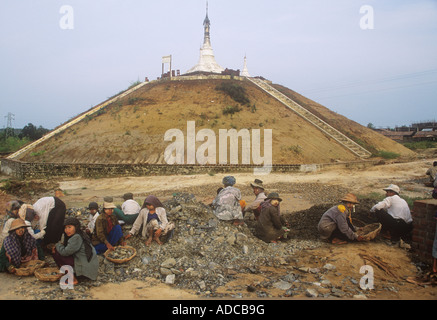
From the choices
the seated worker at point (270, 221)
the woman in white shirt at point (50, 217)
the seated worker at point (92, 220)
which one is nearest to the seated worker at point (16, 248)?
the woman in white shirt at point (50, 217)

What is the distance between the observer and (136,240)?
6316mm

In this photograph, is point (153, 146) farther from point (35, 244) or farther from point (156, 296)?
point (156, 296)

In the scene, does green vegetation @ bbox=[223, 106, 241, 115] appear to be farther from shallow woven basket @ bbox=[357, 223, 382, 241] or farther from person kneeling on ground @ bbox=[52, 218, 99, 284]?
person kneeling on ground @ bbox=[52, 218, 99, 284]

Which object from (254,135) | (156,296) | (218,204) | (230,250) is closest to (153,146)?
(254,135)

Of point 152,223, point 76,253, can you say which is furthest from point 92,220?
point 76,253

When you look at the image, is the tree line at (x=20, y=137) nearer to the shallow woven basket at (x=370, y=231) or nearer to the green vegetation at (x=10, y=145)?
the green vegetation at (x=10, y=145)

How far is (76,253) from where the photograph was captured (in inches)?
192

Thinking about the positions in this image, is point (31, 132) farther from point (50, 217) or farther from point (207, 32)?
point (50, 217)

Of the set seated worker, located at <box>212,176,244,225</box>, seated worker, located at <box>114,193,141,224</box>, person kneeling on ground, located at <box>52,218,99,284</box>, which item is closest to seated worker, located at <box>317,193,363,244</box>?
seated worker, located at <box>212,176,244,225</box>

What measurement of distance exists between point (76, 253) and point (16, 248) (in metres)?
1.16

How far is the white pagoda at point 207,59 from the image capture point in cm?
3330

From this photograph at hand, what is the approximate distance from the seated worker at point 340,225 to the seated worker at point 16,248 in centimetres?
541

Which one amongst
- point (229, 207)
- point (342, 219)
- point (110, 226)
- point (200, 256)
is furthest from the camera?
point (229, 207)
